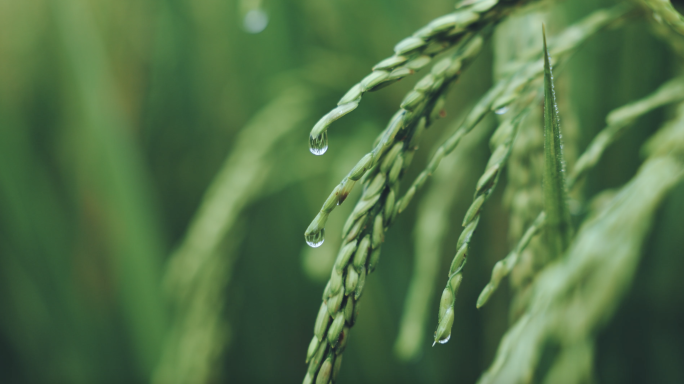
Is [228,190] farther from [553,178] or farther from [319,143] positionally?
[553,178]

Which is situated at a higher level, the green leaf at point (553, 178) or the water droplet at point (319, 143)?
the water droplet at point (319, 143)

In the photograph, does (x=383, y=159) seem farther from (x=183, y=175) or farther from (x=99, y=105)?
(x=183, y=175)

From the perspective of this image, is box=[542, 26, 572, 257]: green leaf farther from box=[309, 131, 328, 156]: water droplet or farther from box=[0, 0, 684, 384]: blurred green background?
box=[0, 0, 684, 384]: blurred green background

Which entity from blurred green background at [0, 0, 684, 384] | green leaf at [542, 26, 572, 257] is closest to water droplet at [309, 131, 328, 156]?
green leaf at [542, 26, 572, 257]

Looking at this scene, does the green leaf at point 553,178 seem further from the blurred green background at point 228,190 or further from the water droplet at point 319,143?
the blurred green background at point 228,190

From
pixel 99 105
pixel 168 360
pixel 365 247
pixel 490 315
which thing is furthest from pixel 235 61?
pixel 365 247

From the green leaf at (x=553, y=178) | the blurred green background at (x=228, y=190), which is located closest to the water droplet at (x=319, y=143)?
the green leaf at (x=553, y=178)
